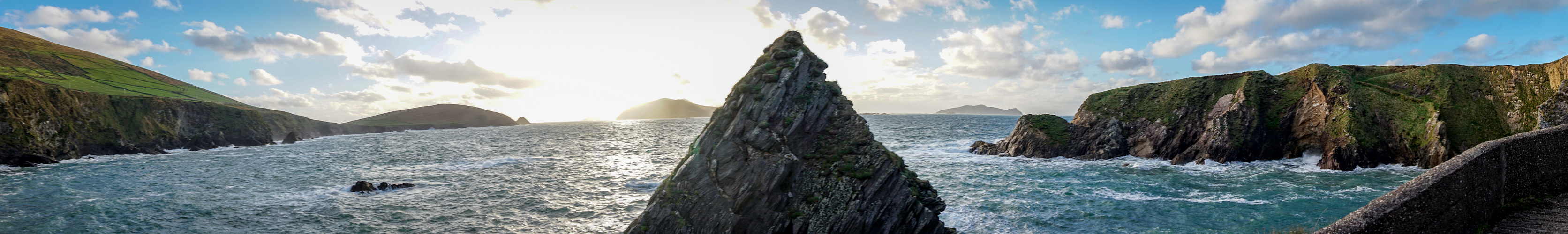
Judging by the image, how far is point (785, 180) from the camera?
18547 mm

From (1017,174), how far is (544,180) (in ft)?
106

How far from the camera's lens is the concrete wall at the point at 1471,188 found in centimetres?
997

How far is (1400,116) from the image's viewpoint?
3778 centimetres

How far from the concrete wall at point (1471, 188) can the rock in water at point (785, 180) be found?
10.9m

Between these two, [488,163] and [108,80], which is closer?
[488,163]

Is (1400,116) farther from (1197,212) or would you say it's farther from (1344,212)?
(1197,212)

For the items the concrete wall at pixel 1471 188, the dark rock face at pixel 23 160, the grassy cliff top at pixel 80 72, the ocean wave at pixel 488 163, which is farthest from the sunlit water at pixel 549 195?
the grassy cliff top at pixel 80 72

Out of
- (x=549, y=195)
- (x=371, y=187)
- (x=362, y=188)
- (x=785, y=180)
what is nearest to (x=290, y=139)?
(x=371, y=187)

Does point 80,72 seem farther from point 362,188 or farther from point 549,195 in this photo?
point 549,195

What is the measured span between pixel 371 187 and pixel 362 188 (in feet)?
1.63

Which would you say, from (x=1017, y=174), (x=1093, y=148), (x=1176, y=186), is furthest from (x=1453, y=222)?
(x=1093, y=148)

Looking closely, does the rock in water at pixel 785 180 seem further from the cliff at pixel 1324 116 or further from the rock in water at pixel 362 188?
the cliff at pixel 1324 116

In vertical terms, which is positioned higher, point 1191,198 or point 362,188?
point 362,188

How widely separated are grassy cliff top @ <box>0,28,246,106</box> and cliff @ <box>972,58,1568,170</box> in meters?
123
